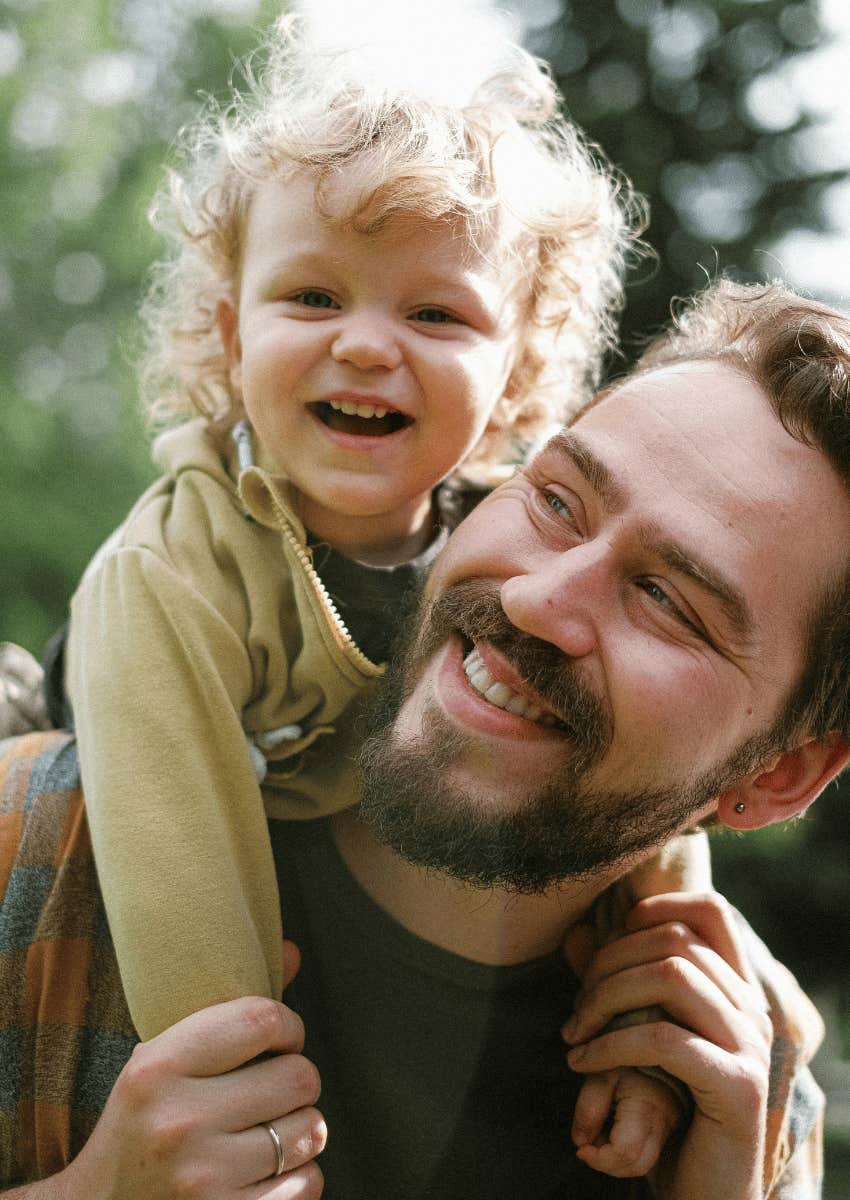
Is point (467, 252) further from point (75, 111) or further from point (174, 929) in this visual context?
point (75, 111)

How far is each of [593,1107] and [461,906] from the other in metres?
0.38

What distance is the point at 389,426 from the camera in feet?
6.68

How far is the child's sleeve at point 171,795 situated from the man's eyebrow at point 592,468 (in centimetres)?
60

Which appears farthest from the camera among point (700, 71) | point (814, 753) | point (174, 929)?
point (700, 71)

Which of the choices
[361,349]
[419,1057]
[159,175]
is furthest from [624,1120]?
[159,175]

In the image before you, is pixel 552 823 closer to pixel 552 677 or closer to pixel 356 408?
pixel 552 677

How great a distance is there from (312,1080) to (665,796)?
68 centimetres

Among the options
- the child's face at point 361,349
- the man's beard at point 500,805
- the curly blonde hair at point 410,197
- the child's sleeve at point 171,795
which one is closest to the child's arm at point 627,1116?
the man's beard at point 500,805

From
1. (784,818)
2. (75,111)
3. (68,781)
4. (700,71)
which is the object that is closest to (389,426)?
(68,781)

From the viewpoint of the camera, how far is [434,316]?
2.02 metres

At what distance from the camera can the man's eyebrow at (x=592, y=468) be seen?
1.82m

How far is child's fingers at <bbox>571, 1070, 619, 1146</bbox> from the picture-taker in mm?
1896

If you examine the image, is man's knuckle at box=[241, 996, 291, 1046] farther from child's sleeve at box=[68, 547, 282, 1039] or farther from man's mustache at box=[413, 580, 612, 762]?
man's mustache at box=[413, 580, 612, 762]

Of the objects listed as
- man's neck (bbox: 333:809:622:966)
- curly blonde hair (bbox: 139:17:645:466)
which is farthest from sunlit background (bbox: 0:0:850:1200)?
man's neck (bbox: 333:809:622:966)
